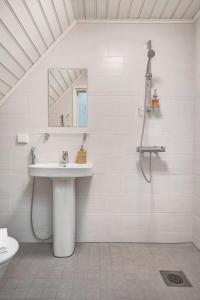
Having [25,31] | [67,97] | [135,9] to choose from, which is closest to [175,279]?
[67,97]

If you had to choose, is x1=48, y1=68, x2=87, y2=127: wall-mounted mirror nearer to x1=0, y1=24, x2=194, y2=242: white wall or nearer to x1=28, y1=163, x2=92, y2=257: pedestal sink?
x1=0, y1=24, x2=194, y2=242: white wall

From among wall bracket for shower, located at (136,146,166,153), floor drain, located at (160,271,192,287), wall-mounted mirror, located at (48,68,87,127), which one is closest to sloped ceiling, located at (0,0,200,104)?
wall-mounted mirror, located at (48,68,87,127)

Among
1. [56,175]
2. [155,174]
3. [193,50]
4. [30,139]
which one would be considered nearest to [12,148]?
[30,139]

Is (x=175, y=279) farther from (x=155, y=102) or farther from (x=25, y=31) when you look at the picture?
(x=25, y=31)

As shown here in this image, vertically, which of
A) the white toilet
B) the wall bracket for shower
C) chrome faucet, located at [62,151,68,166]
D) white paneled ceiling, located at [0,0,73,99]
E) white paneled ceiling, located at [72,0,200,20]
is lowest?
the white toilet

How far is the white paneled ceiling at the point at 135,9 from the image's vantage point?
2105mm

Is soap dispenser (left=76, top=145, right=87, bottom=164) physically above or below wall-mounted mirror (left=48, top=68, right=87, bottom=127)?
below

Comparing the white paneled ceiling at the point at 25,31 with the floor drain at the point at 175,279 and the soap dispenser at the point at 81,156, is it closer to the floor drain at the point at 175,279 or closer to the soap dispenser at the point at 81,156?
the soap dispenser at the point at 81,156

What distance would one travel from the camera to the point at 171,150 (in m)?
2.43

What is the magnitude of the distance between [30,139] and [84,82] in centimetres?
83

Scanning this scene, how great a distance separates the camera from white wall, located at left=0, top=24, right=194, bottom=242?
2.38 m

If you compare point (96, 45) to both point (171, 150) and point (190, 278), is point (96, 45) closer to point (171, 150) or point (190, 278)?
point (171, 150)

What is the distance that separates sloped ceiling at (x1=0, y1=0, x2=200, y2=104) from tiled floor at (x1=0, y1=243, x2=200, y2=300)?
5.40 feet

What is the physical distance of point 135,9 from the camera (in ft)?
7.25
